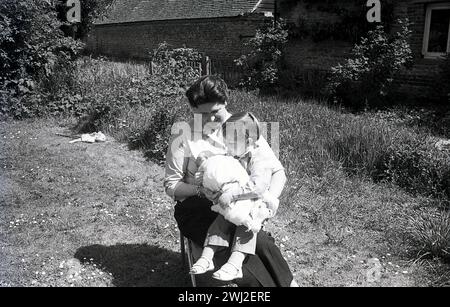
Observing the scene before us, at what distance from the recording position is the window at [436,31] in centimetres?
1191

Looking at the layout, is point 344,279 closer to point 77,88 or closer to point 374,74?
point 374,74

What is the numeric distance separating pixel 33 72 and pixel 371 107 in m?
8.55

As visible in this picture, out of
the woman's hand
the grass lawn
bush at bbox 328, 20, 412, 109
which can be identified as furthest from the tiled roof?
the woman's hand

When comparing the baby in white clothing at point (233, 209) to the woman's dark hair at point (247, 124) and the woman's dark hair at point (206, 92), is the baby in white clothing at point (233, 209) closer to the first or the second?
the woman's dark hair at point (247, 124)

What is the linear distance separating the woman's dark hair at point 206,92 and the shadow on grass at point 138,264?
1.68m

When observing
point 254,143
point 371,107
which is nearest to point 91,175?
point 254,143

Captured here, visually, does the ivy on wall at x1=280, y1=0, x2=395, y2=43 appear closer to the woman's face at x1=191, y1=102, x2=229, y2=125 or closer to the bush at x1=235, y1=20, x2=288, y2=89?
the bush at x1=235, y1=20, x2=288, y2=89

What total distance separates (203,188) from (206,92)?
701 mm

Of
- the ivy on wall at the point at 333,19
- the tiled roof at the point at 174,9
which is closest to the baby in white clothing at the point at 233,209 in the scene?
the ivy on wall at the point at 333,19

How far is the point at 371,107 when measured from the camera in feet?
37.0

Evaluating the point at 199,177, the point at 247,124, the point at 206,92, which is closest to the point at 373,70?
the point at 247,124

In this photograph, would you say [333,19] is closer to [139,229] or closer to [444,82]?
[444,82]

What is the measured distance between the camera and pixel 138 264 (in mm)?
4316

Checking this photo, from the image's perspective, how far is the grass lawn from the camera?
13.5 feet
